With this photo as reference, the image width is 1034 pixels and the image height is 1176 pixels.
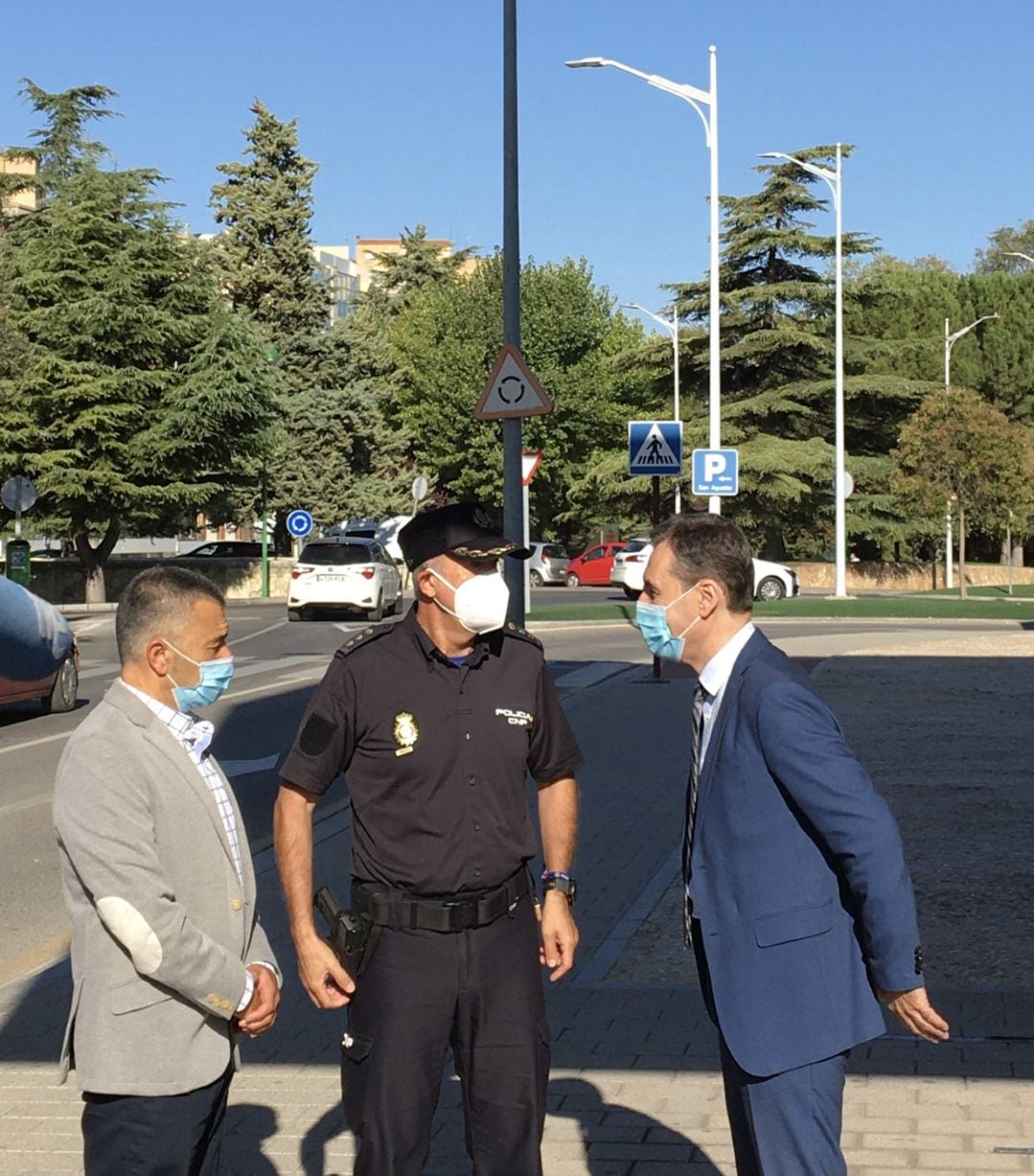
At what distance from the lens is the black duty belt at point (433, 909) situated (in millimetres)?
4023

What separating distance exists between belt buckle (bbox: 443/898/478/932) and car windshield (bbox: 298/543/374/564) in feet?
103

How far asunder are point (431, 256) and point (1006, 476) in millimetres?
46141

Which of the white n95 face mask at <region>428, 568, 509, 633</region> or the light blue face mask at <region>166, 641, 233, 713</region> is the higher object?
the white n95 face mask at <region>428, 568, 509, 633</region>

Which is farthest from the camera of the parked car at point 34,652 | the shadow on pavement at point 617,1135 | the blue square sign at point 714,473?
the blue square sign at point 714,473

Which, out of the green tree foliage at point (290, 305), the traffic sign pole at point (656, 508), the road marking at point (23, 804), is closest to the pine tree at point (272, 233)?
the green tree foliage at point (290, 305)

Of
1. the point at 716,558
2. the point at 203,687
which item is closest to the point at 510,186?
the point at 716,558

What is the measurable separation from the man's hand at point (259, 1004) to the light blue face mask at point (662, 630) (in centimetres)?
103

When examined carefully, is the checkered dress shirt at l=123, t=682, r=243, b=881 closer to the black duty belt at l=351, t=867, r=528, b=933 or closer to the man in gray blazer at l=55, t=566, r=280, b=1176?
the man in gray blazer at l=55, t=566, r=280, b=1176

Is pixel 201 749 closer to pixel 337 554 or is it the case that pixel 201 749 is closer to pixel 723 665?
pixel 723 665

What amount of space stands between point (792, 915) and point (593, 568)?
56869mm

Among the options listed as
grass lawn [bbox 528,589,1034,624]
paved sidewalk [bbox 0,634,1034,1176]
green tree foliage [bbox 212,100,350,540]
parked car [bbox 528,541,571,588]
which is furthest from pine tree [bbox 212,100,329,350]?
paved sidewalk [bbox 0,634,1034,1176]

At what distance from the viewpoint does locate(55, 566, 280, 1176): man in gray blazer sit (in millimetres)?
3486

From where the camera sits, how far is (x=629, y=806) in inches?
463

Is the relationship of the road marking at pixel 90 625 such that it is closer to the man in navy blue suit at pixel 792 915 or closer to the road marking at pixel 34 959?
the road marking at pixel 34 959
